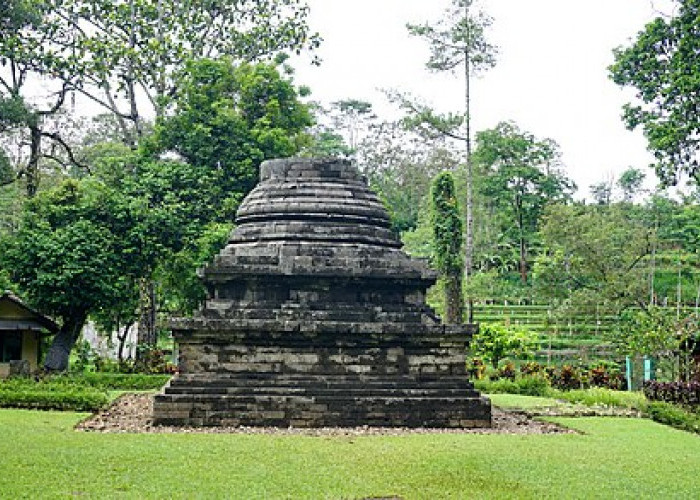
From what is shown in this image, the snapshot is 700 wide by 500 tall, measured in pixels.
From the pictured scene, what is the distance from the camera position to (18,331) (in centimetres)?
2214

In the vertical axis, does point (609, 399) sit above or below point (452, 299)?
below

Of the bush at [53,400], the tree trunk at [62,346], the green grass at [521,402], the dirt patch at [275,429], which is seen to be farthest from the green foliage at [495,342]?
the bush at [53,400]

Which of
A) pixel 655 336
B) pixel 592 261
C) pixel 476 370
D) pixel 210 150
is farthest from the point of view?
pixel 592 261

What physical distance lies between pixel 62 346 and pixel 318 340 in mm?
12865

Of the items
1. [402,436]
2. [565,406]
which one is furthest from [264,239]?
[565,406]

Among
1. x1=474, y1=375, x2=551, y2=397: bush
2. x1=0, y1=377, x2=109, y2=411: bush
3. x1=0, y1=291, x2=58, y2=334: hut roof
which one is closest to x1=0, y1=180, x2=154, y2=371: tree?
x1=0, y1=291, x2=58, y2=334: hut roof

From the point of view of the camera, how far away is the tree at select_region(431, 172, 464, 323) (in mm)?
30672

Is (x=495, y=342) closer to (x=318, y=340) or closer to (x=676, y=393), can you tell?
(x=676, y=393)

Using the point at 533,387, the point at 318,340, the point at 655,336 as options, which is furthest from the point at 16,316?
the point at 655,336

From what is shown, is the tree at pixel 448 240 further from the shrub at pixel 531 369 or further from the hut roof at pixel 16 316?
the hut roof at pixel 16 316

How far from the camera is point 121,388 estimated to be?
69.6 feet

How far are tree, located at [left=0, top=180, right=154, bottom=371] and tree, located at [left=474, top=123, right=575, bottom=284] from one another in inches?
1077

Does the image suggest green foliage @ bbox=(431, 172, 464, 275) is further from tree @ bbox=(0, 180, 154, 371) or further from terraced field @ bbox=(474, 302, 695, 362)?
tree @ bbox=(0, 180, 154, 371)

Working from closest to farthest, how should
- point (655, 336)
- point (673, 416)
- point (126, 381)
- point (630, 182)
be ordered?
point (673, 416) < point (126, 381) < point (655, 336) < point (630, 182)
